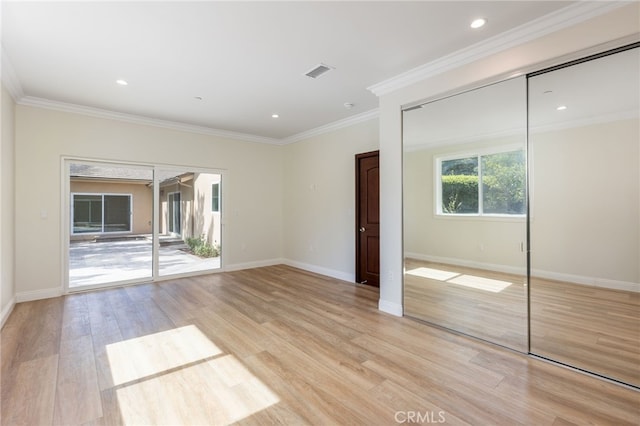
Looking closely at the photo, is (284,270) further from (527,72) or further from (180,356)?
(527,72)

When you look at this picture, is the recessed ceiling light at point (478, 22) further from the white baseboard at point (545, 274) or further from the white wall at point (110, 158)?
the white wall at point (110, 158)

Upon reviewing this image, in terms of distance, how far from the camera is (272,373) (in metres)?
2.27

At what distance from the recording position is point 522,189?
9.47ft

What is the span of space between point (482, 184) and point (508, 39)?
1625 mm

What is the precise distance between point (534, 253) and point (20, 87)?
7.02 metres

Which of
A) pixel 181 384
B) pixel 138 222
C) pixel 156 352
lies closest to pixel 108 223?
pixel 138 222

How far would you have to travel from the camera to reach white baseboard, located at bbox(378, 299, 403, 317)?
3446mm

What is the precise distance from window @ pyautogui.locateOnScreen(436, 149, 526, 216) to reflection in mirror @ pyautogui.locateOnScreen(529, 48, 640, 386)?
32 centimetres

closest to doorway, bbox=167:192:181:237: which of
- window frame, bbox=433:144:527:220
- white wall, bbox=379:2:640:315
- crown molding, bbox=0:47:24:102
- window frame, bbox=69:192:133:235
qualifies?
window frame, bbox=69:192:133:235

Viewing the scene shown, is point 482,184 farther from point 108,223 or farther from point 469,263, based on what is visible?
point 108,223

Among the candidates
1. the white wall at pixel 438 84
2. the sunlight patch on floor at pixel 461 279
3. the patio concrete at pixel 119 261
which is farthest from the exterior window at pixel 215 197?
the sunlight patch on floor at pixel 461 279

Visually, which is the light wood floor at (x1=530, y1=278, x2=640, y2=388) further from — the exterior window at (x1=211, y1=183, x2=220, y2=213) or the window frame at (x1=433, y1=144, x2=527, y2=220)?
the exterior window at (x1=211, y1=183, x2=220, y2=213)

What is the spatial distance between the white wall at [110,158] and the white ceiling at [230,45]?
0.53 meters

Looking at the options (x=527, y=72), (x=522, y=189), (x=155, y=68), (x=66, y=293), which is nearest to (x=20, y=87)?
(x=155, y=68)
